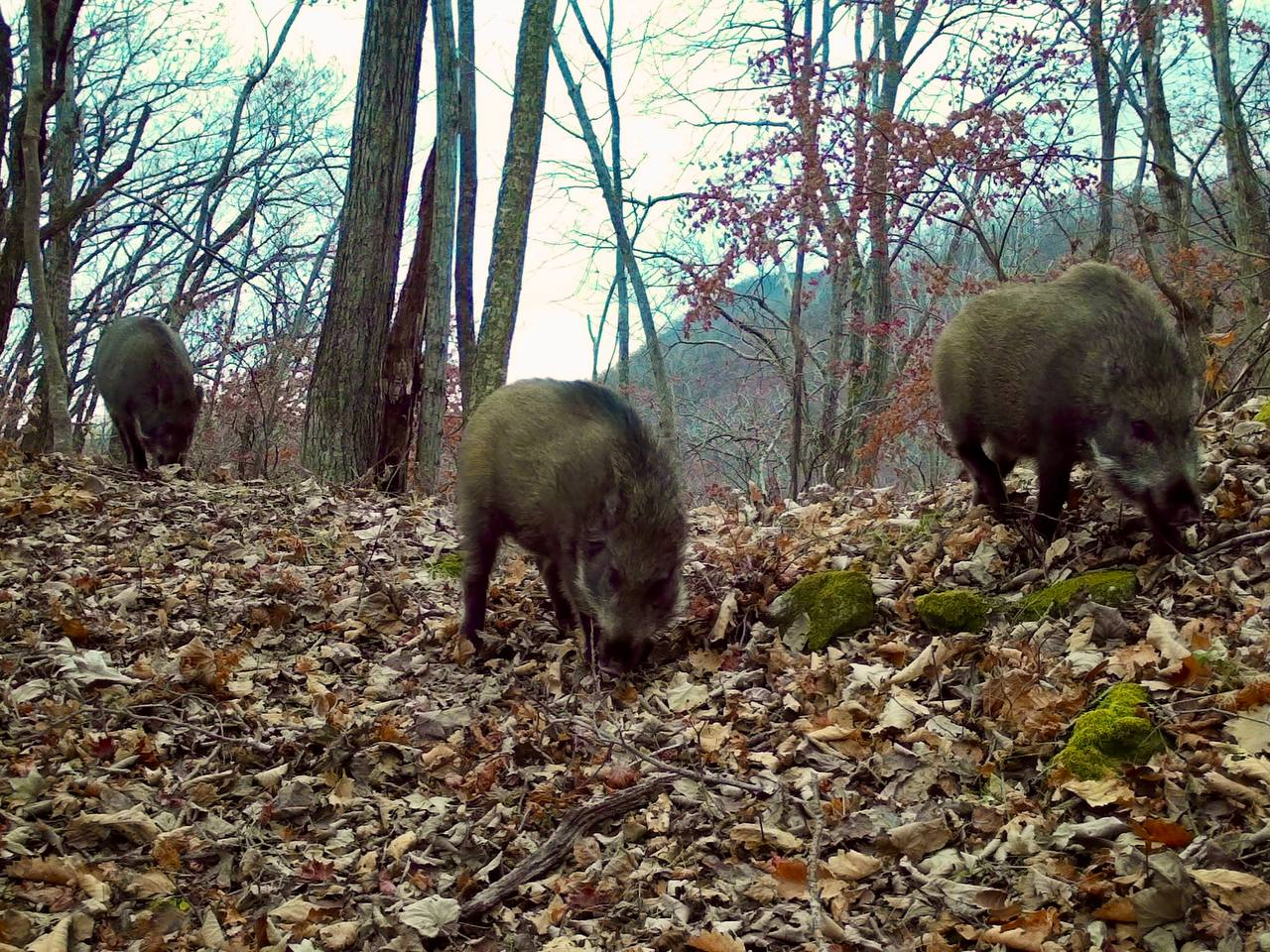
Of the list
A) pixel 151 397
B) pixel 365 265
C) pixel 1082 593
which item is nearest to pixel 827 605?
pixel 1082 593

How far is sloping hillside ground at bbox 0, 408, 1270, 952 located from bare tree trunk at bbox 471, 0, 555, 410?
14.8 ft

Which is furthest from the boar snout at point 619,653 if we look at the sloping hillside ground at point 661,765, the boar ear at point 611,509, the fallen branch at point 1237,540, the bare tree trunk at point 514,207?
the bare tree trunk at point 514,207

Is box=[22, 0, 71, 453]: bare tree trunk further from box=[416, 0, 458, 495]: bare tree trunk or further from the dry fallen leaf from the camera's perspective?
the dry fallen leaf

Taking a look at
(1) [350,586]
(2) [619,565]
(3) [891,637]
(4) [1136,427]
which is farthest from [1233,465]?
(1) [350,586]

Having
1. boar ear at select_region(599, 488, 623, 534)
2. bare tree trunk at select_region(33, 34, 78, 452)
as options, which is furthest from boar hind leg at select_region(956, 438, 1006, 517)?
bare tree trunk at select_region(33, 34, 78, 452)

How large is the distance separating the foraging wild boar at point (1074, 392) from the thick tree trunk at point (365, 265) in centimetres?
592

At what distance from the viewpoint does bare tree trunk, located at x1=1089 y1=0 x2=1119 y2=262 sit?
12.3 metres

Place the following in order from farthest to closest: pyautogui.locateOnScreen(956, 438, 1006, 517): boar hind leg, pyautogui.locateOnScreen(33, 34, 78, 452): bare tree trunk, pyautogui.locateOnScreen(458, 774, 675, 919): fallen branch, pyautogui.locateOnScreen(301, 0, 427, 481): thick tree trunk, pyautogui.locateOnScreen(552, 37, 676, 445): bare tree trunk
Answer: pyautogui.locateOnScreen(552, 37, 676, 445): bare tree trunk → pyautogui.locateOnScreen(33, 34, 78, 452): bare tree trunk → pyautogui.locateOnScreen(301, 0, 427, 481): thick tree trunk → pyautogui.locateOnScreen(956, 438, 1006, 517): boar hind leg → pyautogui.locateOnScreen(458, 774, 675, 919): fallen branch

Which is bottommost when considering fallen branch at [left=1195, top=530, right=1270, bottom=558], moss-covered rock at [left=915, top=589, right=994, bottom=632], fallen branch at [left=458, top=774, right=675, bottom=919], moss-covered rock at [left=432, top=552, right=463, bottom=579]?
fallen branch at [left=458, top=774, right=675, bottom=919]

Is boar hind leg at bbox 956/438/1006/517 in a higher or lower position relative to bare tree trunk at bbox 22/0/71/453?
lower

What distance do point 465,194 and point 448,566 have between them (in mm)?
7658

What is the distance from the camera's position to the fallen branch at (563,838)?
11.9 feet

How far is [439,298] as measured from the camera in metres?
11.8

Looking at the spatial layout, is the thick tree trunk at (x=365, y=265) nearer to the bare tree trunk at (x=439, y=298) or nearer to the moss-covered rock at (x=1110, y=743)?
the bare tree trunk at (x=439, y=298)
